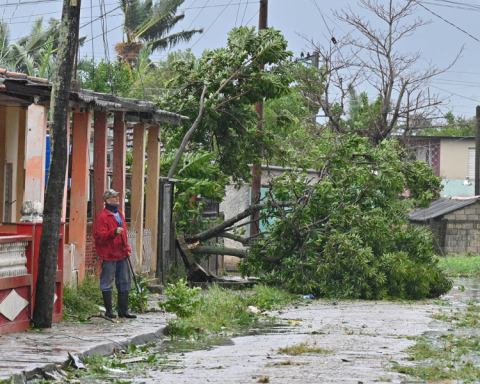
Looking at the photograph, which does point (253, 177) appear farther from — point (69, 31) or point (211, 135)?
point (69, 31)

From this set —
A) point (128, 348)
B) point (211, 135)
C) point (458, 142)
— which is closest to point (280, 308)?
point (128, 348)

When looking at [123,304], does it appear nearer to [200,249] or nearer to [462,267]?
[200,249]

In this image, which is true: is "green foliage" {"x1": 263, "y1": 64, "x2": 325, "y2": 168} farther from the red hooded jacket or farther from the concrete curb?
the concrete curb

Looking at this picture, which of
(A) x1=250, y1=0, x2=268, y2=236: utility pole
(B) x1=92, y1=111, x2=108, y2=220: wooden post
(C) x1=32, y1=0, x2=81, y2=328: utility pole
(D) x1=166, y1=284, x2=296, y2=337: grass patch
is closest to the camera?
(C) x1=32, y1=0, x2=81, y2=328: utility pole

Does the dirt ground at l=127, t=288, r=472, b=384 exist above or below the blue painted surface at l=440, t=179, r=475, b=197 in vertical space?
below

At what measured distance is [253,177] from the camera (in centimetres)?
2156

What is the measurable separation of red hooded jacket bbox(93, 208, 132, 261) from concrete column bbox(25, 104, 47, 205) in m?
1.04

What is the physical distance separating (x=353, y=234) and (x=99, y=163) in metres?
5.71

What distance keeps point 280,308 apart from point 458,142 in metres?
36.0

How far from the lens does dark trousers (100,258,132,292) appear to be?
10.8 metres

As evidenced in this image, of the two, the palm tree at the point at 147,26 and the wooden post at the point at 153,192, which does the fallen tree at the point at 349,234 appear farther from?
the palm tree at the point at 147,26

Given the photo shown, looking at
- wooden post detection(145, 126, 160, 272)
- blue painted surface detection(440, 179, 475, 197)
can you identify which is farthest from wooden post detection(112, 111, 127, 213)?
blue painted surface detection(440, 179, 475, 197)

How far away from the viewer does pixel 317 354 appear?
8219 millimetres

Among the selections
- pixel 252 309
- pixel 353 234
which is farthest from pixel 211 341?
pixel 353 234
